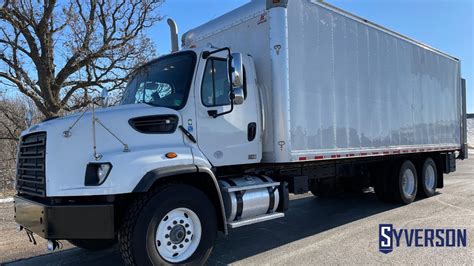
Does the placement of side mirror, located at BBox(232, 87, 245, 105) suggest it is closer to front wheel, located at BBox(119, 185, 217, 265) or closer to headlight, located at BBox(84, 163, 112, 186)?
front wheel, located at BBox(119, 185, 217, 265)

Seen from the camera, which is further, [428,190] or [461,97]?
[461,97]

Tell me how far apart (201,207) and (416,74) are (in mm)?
6841

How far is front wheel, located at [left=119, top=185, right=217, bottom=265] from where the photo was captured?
440cm

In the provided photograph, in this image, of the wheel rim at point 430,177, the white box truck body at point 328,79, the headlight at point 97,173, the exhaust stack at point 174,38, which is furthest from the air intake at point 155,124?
the wheel rim at point 430,177

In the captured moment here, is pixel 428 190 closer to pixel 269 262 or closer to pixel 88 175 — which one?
pixel 269 262

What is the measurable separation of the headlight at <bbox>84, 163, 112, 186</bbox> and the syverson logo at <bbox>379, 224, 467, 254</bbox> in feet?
12.6

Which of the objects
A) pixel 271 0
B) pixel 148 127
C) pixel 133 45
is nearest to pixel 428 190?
pixel 271 0

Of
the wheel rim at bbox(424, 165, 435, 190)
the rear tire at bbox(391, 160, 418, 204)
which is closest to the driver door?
the rear tire at bbox(391, 160, 418, 204)

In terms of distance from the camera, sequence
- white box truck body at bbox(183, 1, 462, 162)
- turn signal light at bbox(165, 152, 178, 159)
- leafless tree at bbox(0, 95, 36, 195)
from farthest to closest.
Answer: leafless tree at bbox(0, 95, 36, 195)
white box truck body at bbox(183, 1, 462, 162)
turn signal light at bbox(165, 152, 178, 159)

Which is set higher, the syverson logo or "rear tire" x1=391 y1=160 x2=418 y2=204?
"rear tire" x1=391 y1=160 x2=418 y2=204

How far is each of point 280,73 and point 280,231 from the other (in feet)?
8.88

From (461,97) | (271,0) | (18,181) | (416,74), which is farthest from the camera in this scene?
(461,97)

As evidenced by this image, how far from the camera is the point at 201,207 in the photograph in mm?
4938

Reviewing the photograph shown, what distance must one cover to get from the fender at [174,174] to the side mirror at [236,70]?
3.94 ft
